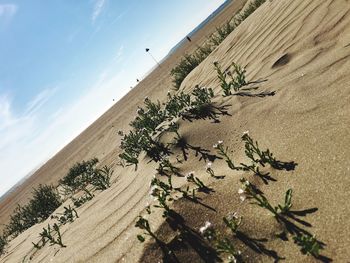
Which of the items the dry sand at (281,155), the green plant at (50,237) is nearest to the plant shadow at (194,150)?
the dry sand at (281,155)

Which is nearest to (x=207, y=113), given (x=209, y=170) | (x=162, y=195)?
(x=209, y=170)

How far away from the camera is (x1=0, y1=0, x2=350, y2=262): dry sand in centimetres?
231

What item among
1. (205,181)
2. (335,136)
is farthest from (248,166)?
(335,136)

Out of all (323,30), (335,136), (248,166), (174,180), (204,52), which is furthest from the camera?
(204,52)

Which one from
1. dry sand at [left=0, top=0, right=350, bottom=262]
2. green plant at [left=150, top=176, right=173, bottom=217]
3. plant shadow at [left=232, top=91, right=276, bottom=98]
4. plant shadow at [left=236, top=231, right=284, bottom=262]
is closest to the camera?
plant shadow at [left=236, top=231, right=284, bottom=262]

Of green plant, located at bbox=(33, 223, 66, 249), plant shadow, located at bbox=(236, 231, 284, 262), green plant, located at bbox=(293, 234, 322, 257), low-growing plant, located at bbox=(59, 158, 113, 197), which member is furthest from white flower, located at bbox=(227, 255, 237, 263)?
low-growing plant, located at bbox=(59, 158, 113, 197)

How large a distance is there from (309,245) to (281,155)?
109cm

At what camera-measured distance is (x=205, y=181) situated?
3.15 metres

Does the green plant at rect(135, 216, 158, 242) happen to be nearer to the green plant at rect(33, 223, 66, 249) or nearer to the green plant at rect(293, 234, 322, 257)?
the green plant at rect(293, 234, 322, 257)

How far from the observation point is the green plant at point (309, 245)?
6.42ft

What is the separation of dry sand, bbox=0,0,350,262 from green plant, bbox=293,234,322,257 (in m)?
0.03

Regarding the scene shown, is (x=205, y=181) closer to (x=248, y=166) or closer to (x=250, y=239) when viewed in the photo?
Answer: (x=248, y=166)

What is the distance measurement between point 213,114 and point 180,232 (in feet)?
5.90

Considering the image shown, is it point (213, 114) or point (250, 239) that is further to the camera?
point (213, 114)
